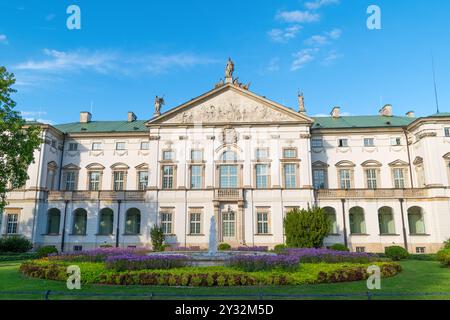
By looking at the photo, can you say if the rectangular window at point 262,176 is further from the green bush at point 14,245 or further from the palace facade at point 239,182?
the green bush at point 14,245

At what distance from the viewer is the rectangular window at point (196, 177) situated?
132 feet

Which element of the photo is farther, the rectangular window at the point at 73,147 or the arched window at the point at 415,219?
the rectangular window at the point at 73,147

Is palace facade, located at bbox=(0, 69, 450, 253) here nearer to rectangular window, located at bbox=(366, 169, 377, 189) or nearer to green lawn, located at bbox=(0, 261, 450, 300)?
rectangular window, located at bbox=(366, 169, 377, 189)

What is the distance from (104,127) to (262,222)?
25.1 meters

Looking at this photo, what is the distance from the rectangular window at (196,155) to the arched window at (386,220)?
848 inches

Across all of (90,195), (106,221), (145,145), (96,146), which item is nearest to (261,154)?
(145,145)

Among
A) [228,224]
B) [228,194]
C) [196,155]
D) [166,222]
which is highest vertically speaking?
[196,155]

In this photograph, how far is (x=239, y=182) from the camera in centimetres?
3978

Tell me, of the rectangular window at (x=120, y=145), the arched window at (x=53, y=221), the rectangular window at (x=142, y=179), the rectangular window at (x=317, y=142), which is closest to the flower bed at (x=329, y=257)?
the rectangular window at (x=317, y=142)

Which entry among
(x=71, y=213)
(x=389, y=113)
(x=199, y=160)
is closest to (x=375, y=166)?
(x=389, y=113)

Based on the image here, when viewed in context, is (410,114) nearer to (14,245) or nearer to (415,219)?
(415,219)

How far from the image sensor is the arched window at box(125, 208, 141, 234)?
4247cm
